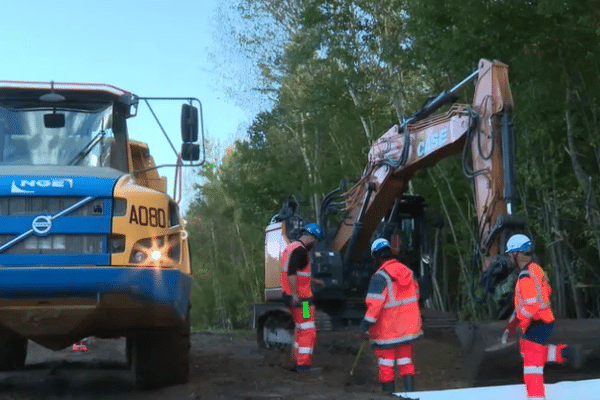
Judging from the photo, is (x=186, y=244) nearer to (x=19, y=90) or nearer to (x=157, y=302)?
(x=157, y=302)

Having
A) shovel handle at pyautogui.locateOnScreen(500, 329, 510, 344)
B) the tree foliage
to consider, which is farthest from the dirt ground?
the tree foliage

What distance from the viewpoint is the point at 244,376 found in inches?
482

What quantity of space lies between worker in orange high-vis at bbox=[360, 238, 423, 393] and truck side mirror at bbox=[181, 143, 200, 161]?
7.01ft

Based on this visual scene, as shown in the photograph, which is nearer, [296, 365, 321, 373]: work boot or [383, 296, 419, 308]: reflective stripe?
[383, 296, 419, 308]: reflective stripe

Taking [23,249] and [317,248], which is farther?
[317,248]

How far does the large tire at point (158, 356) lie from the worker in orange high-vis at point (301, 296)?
3049 millimetres

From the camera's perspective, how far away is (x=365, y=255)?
57.4 ft

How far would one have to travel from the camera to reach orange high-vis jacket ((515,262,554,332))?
932 cm

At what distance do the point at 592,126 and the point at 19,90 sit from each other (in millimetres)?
14403

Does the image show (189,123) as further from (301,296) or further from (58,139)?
(301,296)

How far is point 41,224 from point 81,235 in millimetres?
365

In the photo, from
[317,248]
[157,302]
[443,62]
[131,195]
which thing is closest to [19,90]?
[131,195]

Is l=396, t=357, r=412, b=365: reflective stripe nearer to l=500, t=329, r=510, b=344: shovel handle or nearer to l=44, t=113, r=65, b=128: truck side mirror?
l=500, t=329, r=510, b=344: shovel handle

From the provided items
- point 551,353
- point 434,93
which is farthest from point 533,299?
point 434,93
